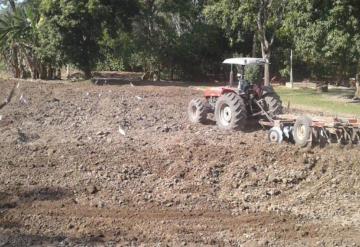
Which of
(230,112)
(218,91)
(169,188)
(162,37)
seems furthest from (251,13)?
(169,188)

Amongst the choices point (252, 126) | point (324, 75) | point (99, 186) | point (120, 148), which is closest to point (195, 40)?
point (324, 75)

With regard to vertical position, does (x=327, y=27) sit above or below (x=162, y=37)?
below

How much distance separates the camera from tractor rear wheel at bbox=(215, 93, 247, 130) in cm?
1416

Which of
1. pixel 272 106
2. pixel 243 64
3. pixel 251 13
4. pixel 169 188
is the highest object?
pixel 251 13

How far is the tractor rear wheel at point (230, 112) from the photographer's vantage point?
46.4 ft

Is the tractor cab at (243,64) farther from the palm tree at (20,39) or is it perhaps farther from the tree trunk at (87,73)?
the palm tree at (20,39)

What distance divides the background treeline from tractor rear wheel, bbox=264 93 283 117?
6.61 m

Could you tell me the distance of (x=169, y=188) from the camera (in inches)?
383

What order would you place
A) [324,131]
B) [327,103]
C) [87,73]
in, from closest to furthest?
[324,131]
[327,103]
[87,73]

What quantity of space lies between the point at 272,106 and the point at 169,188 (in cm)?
537

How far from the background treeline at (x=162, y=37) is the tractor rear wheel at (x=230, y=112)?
6.85m

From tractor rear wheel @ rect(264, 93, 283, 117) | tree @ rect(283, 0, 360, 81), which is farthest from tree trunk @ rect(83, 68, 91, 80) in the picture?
tractor rear wheel @ rect(264, 93, 283, 117)

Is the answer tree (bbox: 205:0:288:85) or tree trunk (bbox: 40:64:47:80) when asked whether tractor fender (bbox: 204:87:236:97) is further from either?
tree trunk (bbox: 40:64:47:80)

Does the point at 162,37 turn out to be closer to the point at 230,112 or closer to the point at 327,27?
the point at 327,27
